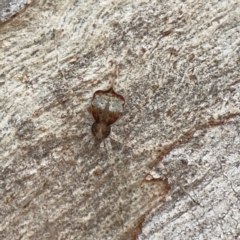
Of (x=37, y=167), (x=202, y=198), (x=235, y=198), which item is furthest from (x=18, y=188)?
(x=235, y=198)

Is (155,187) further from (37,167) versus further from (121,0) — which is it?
(121,0)

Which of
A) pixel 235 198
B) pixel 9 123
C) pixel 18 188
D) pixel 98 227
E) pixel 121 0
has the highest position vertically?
pixel 121 0

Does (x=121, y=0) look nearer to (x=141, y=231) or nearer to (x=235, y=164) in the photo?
(x=235, y=164)

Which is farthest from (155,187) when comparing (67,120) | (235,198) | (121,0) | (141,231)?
(121,0)

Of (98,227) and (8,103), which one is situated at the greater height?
(8,103)

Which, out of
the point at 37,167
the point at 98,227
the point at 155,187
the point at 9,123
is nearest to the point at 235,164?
the point at 155,187

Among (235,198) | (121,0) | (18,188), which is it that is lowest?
(235,198)
